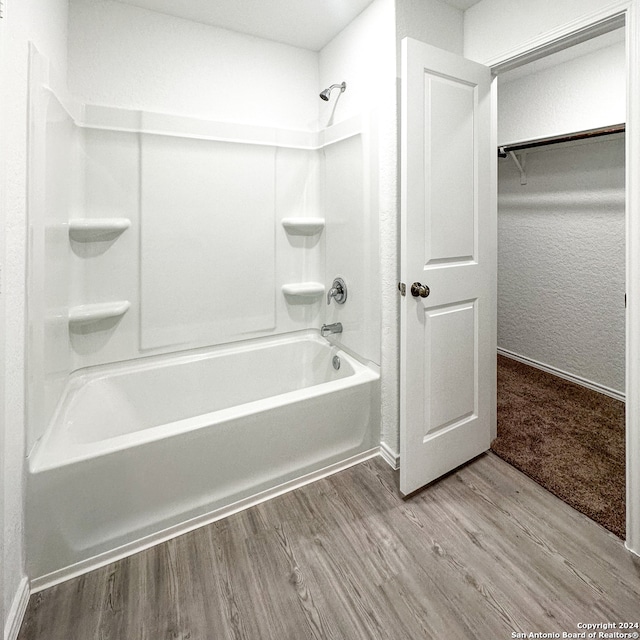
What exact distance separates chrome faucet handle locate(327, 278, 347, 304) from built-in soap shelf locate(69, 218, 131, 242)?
1.23 meters

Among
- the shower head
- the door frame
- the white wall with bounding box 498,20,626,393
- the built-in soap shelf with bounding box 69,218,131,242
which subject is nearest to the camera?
the door frame

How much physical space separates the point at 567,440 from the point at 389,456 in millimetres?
1107

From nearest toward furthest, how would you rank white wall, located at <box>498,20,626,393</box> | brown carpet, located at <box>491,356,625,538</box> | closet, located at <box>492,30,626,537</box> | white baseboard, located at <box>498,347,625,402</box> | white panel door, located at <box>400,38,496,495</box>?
1. white panel door, located at <box>400,38,496,495</box>
2. brown carpet, located at <box>491,356,625,538</box>
3. closet, located at <box>492,30,626,537</box>
4. white wall, located at <box>498,20,626,393</box>
5. white baseboard, located at <box>498,347,625,402</box>

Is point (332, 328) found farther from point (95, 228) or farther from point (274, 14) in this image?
point (274, 14)

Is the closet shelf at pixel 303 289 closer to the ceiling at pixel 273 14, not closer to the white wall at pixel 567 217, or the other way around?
the ceiling at pixel 273 14

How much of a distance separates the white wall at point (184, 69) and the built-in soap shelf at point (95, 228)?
1.99 ft

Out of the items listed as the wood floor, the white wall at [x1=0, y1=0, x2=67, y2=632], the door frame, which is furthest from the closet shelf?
the door frame

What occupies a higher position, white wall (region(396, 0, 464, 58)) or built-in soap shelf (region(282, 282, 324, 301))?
white wall (region(396, 0, 464, 58))

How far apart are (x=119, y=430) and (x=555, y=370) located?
3255 mm

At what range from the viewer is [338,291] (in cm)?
249

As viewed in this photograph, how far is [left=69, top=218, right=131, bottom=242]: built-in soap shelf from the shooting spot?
76.3 inches

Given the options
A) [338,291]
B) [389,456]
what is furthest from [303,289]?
[389,456]

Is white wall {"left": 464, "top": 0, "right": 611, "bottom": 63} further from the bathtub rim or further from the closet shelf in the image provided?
the bathtub rim

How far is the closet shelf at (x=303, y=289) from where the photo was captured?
8.50 feet
